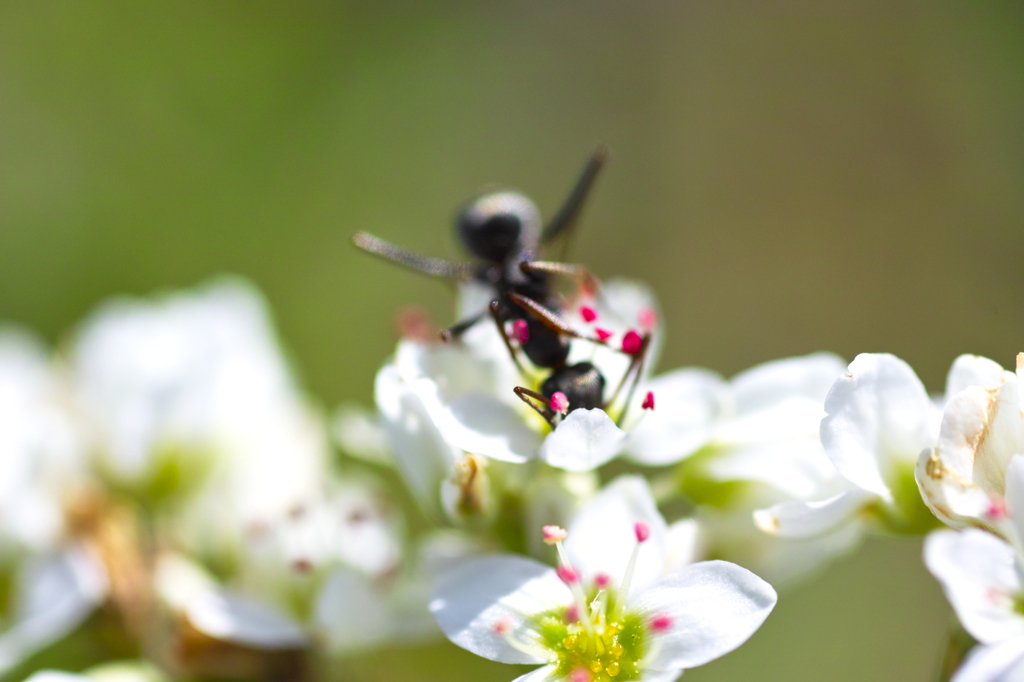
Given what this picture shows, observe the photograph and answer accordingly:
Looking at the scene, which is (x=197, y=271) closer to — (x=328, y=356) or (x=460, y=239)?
(x=328, y=356)

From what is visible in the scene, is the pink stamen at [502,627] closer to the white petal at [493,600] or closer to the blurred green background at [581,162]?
the white petal at [493,600]

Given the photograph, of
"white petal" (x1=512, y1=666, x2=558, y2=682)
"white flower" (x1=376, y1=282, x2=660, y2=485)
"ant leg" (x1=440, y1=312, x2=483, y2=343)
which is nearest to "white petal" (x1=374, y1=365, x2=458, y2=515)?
"white flower" (x1=376, y1=282, x2=660, y2=485)

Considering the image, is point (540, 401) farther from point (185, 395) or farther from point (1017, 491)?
point (185, 395)

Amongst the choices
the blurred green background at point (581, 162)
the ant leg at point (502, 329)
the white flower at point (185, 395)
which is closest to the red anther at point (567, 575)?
the ant leg at point (502, 329)

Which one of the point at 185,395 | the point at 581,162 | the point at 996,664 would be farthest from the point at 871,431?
the point at 581,162

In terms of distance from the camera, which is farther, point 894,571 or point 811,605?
point 894,571

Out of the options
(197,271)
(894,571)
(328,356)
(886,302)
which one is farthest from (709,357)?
(197,271)

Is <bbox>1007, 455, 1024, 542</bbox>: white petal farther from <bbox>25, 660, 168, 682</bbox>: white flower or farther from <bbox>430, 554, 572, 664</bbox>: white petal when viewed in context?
<bbox>25, 660, 168, 682</bbox>: white flower
